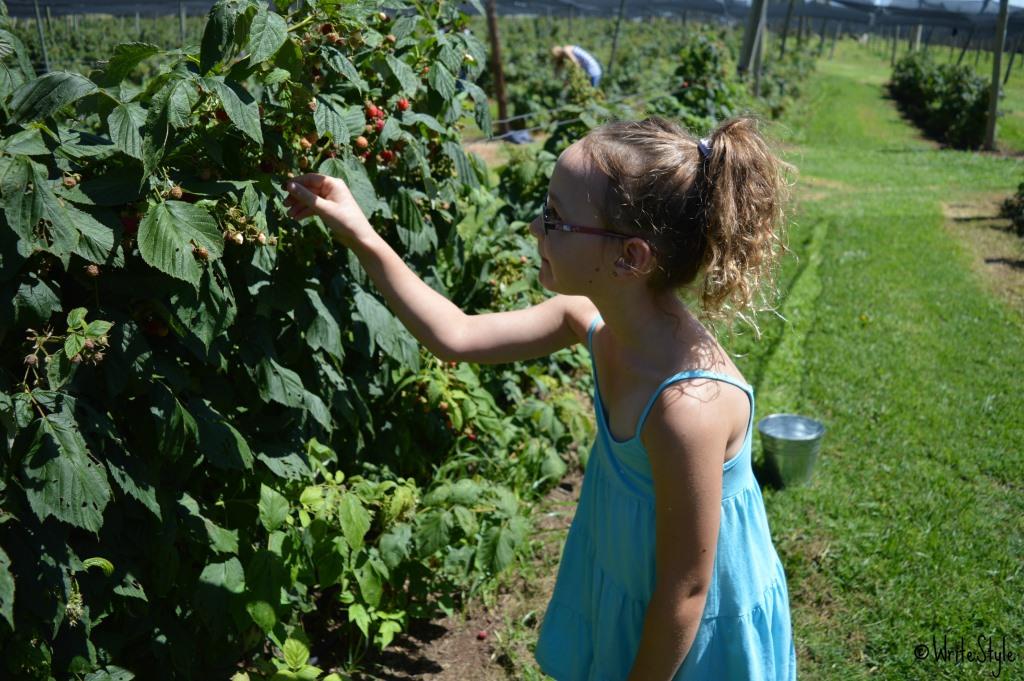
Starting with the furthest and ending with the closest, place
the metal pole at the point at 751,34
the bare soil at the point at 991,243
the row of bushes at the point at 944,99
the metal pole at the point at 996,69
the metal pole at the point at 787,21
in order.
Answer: the metal pole at the point at 787,21
the row of bushes at the point at 944,99
the metal pole at the point at 996,69
the metal pole at the point at 751,34
the bare soil at the point at 991,243

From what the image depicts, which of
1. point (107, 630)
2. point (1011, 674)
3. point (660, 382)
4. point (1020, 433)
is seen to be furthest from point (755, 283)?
point (1020, 433)

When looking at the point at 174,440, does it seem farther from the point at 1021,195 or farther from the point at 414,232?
the point at 1021,195

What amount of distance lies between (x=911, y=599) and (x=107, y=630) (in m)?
2.41

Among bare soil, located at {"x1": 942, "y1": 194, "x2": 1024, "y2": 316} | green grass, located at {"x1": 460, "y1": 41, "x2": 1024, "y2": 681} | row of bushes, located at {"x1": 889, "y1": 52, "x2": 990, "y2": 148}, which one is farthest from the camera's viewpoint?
row of bushes, located at {"x1": 889, "y1": 52, "x2": 990, "y2": 148}

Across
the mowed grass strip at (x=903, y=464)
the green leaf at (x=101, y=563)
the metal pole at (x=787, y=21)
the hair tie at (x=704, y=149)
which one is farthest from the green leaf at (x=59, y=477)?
the metal pole at (x=787, y=21)

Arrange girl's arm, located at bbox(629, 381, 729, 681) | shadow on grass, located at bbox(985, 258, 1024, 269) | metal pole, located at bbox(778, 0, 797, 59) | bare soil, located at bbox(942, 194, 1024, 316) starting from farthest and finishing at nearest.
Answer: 1. metal pole, located at bbox(778, 0, 797, 59)
2. shadow on grass, located at bbox(985, 258, 1024, 269)
3. bare soil, located at bbox(942, 194, 1024, 316)
4. girl's arm, located at bbox(629, 381, 729, 681)

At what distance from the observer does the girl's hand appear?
1.73 m

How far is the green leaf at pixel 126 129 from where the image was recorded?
1.52 m

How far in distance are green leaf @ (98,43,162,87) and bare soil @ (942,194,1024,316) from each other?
6.09m

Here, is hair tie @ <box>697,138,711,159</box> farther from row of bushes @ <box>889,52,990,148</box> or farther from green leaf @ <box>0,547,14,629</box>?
row of bushes @ <box>889,52,990,148</box>

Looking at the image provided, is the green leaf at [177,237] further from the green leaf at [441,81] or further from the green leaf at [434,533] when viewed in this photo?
the green leaf at [434,533]

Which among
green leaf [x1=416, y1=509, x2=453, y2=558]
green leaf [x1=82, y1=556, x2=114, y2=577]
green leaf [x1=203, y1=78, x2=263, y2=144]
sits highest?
green leaf [x1=203, y1=78, x2=263, y2=144]

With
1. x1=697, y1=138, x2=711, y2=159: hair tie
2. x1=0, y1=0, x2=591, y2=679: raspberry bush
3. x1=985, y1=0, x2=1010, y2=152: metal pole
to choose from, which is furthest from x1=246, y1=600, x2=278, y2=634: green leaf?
x1=985, y1=0, x2=1010, y2=152: metal pole

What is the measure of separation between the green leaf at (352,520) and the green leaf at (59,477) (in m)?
0.74
